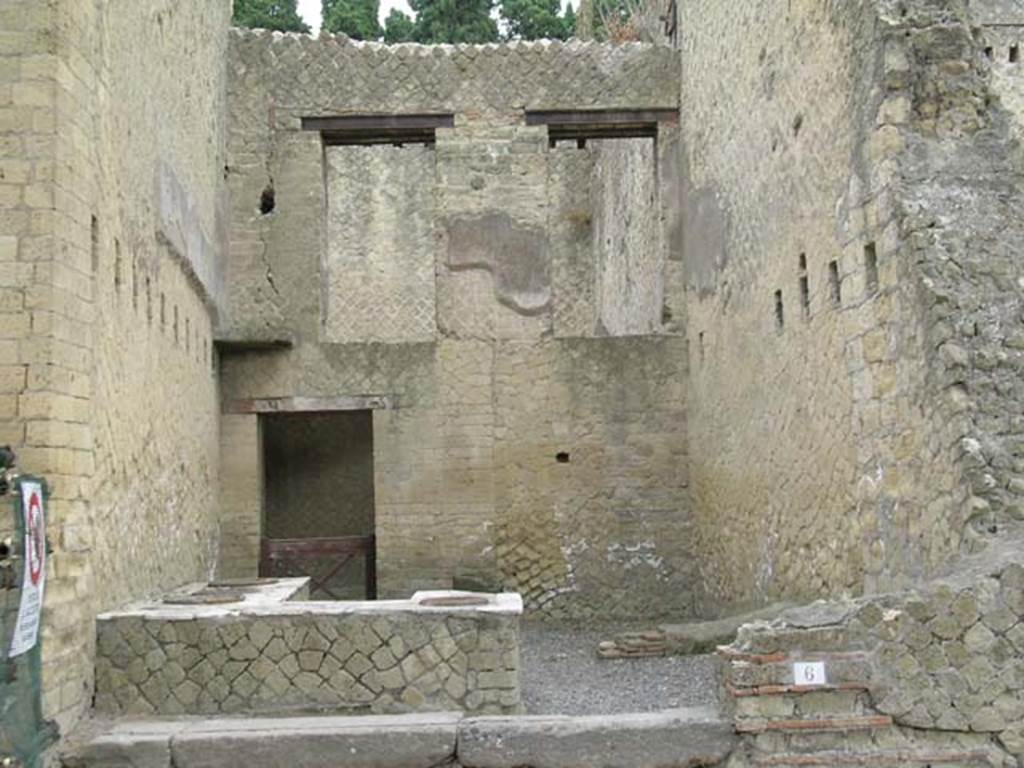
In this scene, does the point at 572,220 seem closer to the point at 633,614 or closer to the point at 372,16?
the point at 633,614

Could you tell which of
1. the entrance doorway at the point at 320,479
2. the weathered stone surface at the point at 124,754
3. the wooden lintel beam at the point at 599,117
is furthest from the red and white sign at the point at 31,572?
the entrance doorway at the point at 320,479

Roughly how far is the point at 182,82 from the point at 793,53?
462 cm

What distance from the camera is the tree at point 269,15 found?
2329 centimetres

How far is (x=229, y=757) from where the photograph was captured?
555 centimetres

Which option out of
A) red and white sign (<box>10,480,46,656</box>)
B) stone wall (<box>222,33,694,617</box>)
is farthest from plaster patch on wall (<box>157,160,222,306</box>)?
red and white sign (<box>10,480,46,656</box>)

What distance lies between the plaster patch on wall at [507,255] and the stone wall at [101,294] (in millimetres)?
2671

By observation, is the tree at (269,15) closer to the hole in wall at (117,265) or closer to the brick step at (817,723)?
the hole in wall at (117,265)

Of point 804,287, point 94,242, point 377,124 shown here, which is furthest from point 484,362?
point 94,242

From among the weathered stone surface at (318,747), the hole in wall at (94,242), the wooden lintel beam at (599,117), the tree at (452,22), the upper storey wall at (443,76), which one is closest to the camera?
the weathered stone surface at (318,747)

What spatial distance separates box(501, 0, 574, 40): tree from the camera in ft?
83.3

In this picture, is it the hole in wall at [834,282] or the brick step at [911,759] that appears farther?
the hole in wall at [834,282]

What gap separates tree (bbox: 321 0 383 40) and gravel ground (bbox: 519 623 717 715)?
18255 mm

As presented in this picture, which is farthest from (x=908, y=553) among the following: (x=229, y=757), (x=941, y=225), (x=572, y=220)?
(x=572, y=220)

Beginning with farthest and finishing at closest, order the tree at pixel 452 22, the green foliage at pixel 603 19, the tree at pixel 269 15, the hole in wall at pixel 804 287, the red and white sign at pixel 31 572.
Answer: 1. the tree at pixel 452 22
2. the tree at pixel 269 15
3. the green foliage at pixel 603 19
4. the hole in wall at pixel 804 287
5. the red and white sign at pixel 31 572
